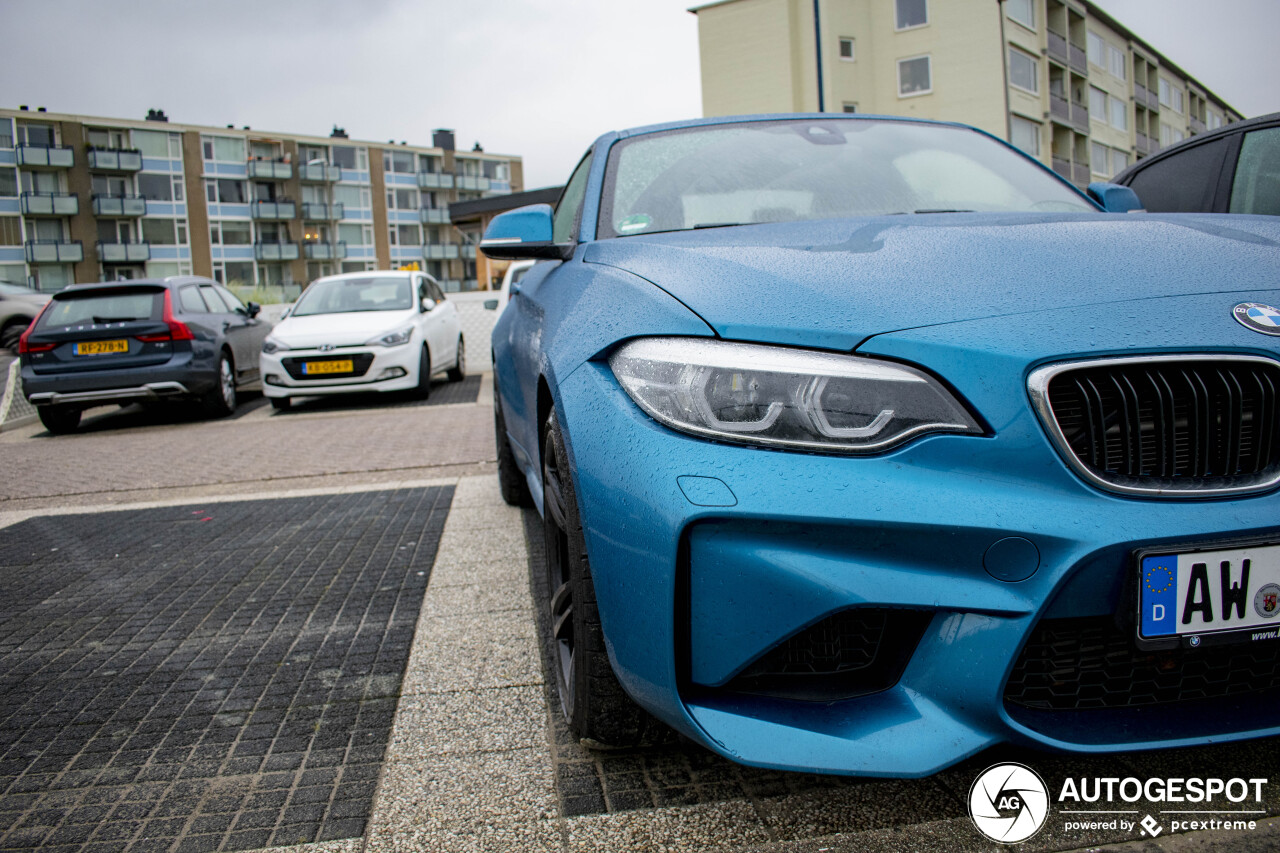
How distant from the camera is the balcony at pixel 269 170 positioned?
238 feet

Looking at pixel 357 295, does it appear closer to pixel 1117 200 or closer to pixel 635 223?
pixel 635 223

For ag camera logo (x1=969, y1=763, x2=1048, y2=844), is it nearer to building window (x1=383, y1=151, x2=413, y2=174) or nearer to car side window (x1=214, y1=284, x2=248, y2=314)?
car side window (x1=214, y1=284, x2=248, y2=314)

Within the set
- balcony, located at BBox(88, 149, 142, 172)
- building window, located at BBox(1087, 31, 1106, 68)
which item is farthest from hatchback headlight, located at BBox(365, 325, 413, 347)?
balcony, located at BBox(88, 149, 142, 172)

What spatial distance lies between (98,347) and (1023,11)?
4536cm

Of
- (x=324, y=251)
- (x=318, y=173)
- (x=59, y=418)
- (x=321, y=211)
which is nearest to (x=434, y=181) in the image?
(x=318, y=173)

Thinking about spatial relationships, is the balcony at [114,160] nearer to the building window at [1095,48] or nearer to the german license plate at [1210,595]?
the building window at [1095,48]

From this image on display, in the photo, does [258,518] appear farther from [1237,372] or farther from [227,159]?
[227,159]

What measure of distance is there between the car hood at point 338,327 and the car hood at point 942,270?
871 centimetres

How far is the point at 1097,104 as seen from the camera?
170 feet

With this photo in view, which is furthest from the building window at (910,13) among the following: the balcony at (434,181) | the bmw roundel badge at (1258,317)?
the balcony at (434,181)

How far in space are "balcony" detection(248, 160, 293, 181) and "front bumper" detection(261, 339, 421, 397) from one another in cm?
6995

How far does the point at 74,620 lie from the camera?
10.7 feet

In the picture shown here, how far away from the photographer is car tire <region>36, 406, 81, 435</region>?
9.77 metres
